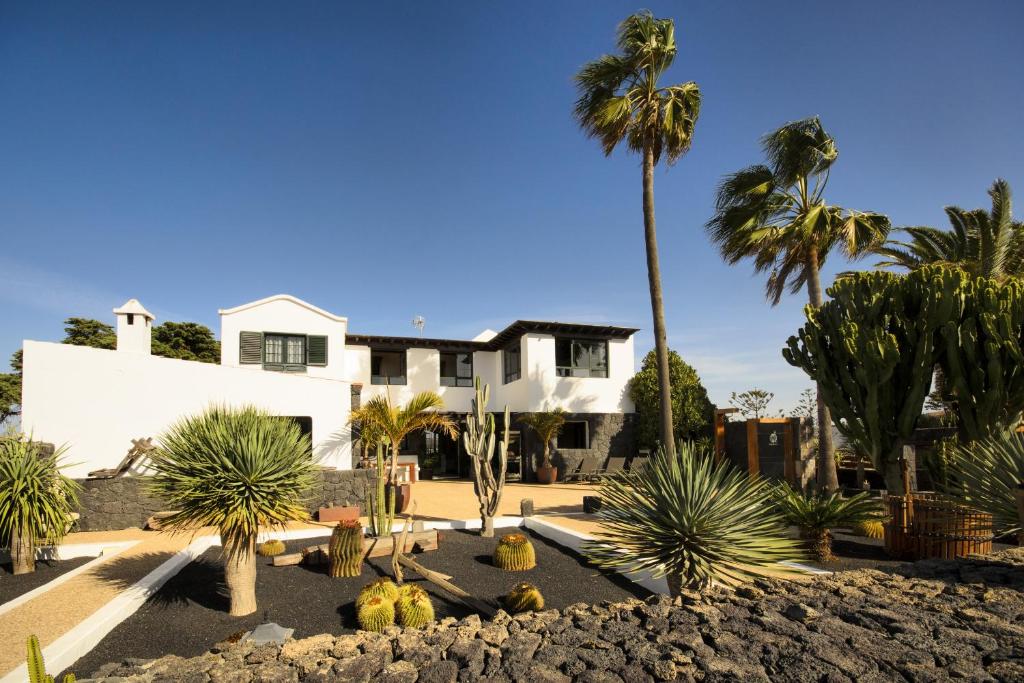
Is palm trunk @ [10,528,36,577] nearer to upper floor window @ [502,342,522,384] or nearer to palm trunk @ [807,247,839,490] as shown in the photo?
palm trunk @ [807,247,839,490]

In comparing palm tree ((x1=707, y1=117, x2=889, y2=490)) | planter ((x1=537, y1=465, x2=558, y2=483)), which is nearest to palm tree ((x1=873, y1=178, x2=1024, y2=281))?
palm tree ((x1=707, y1=117, x2=889, y2=490))

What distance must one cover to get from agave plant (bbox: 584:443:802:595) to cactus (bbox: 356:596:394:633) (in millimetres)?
2070

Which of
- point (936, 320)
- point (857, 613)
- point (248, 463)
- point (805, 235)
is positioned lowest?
point (857, 613)

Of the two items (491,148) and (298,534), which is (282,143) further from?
(298,534)

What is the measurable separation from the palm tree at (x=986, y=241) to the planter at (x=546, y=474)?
43.7ft

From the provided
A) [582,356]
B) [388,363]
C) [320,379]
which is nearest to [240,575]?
[320,379]

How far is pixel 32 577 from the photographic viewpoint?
7691 mm

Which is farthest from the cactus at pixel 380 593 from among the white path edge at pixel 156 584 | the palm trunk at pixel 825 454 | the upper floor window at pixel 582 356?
the upper floor window at pixel 582 356

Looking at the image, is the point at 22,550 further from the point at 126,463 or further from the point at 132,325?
the point at 132,325

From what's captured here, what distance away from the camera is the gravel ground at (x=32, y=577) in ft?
23.0

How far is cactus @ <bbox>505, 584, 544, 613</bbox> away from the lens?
573 centimetres

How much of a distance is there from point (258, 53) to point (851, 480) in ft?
54.2

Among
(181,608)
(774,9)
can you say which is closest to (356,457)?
(181,608)

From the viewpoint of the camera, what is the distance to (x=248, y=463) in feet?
19.0
